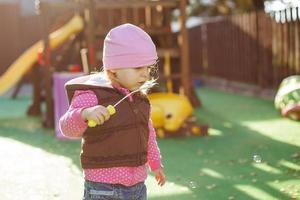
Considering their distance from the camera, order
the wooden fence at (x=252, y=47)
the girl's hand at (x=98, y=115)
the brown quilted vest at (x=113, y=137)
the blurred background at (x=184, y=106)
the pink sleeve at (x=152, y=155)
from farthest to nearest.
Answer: the wooden fence at (x=252, y=47) → the blurred background at (x=184, y=106) → the pink sleeve at (x=152, y=155) → the brown quilted vest at (x=113, y=137) → the girl's hand at (x=98, y=115)

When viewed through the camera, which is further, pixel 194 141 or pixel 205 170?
pixel 194 141

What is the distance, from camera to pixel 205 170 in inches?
209

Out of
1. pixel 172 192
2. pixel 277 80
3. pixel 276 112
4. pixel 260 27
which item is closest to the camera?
pixel 172 192

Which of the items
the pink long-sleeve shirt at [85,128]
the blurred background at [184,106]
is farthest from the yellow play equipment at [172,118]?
the pink long-sleeve shirt at [85,128]

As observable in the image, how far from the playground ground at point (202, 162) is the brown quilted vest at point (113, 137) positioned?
169 centimetres

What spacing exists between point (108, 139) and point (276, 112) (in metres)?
6.71

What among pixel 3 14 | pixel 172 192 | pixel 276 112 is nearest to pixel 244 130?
pixel 276 112

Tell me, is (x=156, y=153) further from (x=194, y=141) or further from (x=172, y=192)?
(x=194, y=141)

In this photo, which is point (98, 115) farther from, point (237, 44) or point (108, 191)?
point (237, 44)

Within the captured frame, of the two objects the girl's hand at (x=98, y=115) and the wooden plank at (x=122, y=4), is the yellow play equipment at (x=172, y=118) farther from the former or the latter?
the girl's hand at (x=98, y=115)

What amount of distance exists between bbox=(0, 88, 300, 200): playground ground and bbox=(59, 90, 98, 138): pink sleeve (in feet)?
6.10

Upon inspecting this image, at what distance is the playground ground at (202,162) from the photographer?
4539 mm

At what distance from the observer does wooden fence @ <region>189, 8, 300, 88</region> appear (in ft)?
36.0

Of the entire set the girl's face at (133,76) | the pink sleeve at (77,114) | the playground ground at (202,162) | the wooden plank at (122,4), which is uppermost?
the wooden plank at (122,4)
